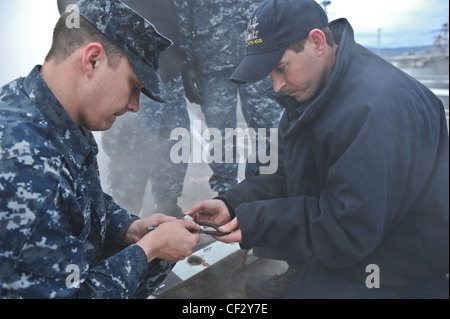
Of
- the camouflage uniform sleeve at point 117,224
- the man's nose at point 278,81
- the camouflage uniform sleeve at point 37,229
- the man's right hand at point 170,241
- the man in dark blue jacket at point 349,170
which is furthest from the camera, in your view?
the camouflage uniform sleeve at point 117,224

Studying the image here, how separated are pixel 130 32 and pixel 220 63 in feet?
3.85

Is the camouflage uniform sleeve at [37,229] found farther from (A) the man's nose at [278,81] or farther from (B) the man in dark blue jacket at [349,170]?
(A) the man's nose at [278,81]

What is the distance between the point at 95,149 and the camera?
3.30ft

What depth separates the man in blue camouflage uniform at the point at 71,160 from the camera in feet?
2.19

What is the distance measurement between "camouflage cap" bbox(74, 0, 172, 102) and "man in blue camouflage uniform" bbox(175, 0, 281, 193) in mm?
1081

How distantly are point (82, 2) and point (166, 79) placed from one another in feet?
3.69

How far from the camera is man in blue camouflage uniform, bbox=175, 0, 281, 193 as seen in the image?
1.89 meters

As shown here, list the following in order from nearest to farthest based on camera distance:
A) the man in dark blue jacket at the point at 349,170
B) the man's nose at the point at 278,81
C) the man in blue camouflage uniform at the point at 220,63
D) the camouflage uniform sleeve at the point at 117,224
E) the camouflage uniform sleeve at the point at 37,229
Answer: the camouflage uniform sleeve at the point at 37,229 < the man in dark blue jacket at the point at 349,170 < the man's nose at the point at 278,81 < the camouflage uniform sleeve at the point at 117,224 < the man in blue camouflage uniform at the point at 220,63

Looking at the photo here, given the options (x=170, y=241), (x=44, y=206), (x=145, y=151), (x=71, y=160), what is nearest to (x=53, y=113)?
(x=71, y=160)

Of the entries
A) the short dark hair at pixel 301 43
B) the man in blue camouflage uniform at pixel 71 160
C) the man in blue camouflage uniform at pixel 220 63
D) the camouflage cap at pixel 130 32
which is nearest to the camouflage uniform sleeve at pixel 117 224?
the man in blue camouflage uniform at pixel 71 160

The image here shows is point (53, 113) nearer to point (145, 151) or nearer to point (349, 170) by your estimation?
point (349, 170)

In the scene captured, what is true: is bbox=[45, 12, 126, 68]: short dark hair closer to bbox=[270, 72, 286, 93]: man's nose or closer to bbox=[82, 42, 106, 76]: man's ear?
bbox=[82, 42, 106, 76]: man's ear
